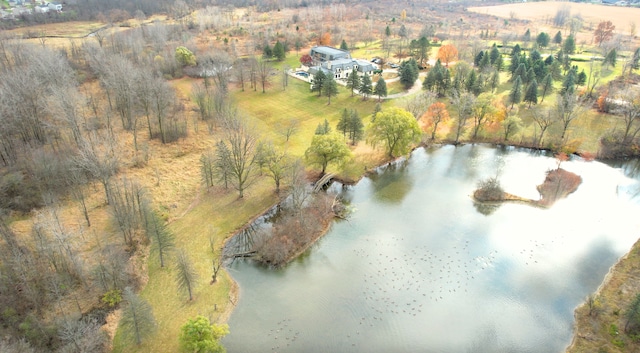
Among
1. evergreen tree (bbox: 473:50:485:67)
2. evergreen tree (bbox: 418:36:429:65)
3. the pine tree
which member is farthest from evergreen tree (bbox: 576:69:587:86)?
the pine tree

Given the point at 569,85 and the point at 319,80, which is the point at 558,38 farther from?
the point at 319,80

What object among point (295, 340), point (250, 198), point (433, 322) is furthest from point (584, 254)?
point (250, 198)

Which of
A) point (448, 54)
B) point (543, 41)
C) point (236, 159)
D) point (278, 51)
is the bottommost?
point (236, 159)

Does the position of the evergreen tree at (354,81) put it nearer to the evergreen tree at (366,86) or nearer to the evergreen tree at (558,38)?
the evergreen tree at (366,86)

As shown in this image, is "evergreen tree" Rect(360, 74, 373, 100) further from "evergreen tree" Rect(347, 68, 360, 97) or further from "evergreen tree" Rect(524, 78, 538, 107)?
"evergreen tree" Rect(524, 78, 538, 107)

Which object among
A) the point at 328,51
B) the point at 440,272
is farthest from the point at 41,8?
the point at 440,272

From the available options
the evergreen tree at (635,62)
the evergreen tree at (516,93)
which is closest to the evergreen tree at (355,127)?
the evergreen tree at (516,93)

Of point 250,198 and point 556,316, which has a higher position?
point 250,198

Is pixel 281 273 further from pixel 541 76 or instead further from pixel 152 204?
pixel 541 76
